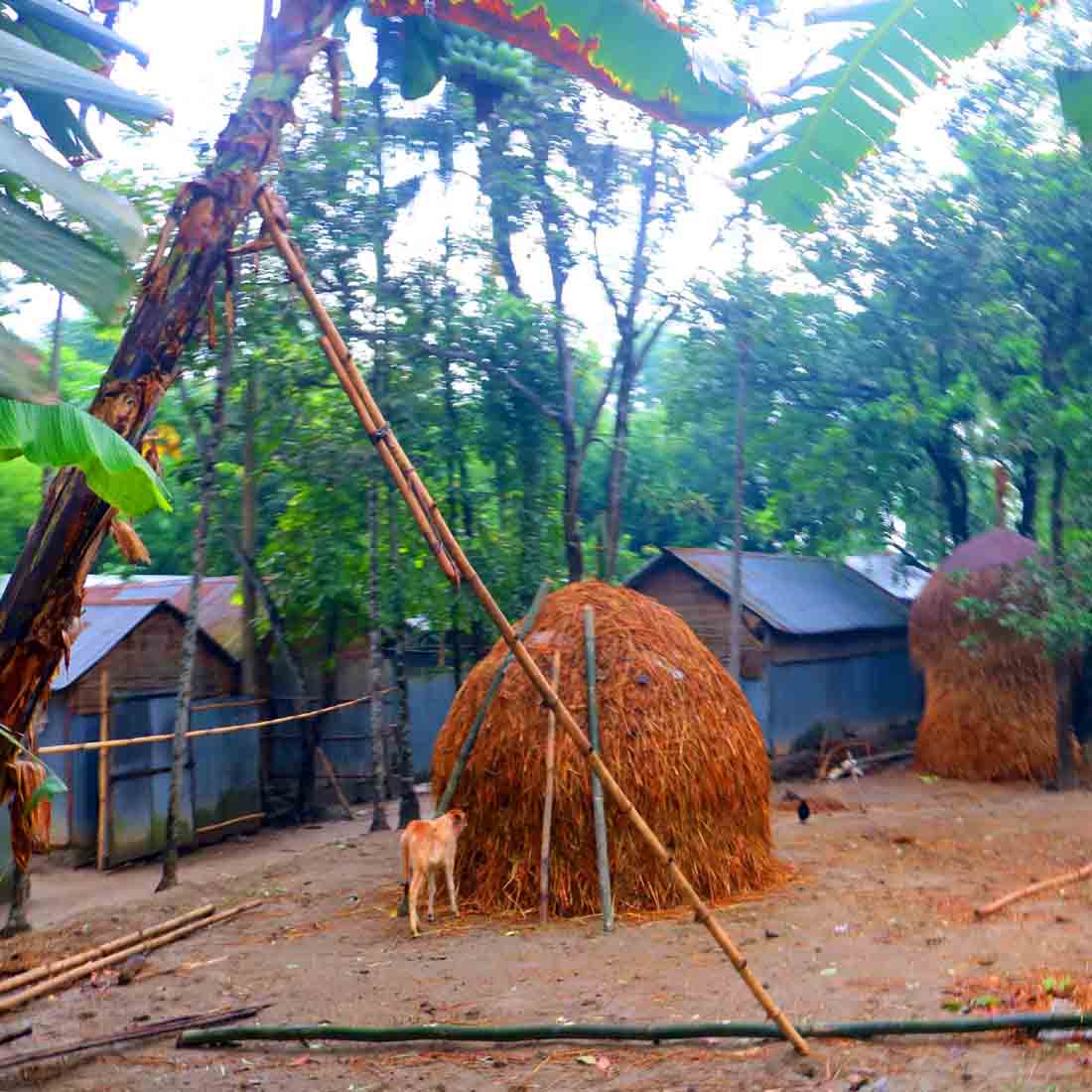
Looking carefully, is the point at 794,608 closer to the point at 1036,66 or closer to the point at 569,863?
the point at 1036,66

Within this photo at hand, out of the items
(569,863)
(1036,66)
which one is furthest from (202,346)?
(1036,66)

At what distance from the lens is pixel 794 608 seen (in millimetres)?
19375

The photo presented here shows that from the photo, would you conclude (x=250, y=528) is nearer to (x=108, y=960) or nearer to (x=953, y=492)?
(x=108, y=960)

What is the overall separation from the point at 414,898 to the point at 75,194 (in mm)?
6110

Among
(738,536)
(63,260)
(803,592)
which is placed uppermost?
(738,536)

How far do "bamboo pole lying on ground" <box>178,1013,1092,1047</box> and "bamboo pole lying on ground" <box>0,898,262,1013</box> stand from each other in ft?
4.53

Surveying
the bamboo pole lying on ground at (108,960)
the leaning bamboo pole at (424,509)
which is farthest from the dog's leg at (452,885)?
the leaning bamboo pole at (424,509)

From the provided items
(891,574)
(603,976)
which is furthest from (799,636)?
(603,976)

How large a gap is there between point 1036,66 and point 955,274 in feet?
8.77

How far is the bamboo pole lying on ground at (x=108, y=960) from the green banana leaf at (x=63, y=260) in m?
4.93

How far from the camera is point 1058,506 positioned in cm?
1661

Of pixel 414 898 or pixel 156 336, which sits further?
pixel 414 898

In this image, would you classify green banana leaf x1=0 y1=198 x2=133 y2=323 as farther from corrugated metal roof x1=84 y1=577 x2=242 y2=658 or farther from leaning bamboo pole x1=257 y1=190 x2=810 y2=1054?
corrugated metal roof x1=84 y1=577 x2=242 y2=658

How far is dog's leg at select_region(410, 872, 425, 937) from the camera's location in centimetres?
890
